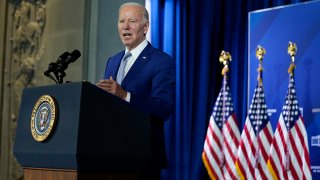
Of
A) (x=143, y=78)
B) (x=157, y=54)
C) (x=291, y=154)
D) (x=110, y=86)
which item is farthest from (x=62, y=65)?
(x=291, y=154)

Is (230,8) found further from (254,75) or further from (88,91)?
(88,91)

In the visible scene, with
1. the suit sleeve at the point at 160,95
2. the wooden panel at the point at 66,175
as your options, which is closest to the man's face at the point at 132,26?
the suit sleeve at the point at 160,95

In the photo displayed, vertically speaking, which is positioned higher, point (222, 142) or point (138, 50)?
point (138, 50)

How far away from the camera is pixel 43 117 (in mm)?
2895

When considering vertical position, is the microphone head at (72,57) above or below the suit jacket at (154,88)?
above

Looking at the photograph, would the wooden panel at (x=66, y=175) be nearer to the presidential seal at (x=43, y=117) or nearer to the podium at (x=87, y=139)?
the podium at (x=87, y=139)

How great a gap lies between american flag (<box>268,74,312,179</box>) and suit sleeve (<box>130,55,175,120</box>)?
2116mm

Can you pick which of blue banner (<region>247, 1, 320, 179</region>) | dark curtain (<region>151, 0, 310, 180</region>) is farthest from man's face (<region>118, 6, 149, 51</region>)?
dark curtain (<region>151, 0, 310, 180</region>)

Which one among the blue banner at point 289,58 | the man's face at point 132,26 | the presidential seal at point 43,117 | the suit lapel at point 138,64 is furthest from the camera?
the blue banner at point 289,58

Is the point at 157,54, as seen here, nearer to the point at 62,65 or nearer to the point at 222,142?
the point at 62,65

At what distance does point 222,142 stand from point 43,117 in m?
3.11

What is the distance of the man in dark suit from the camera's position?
10.00ft

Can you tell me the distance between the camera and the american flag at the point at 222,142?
18.5ft

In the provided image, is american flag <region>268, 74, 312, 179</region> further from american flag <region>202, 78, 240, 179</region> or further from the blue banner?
american flag <region>202, 78, 240, 179</region>
